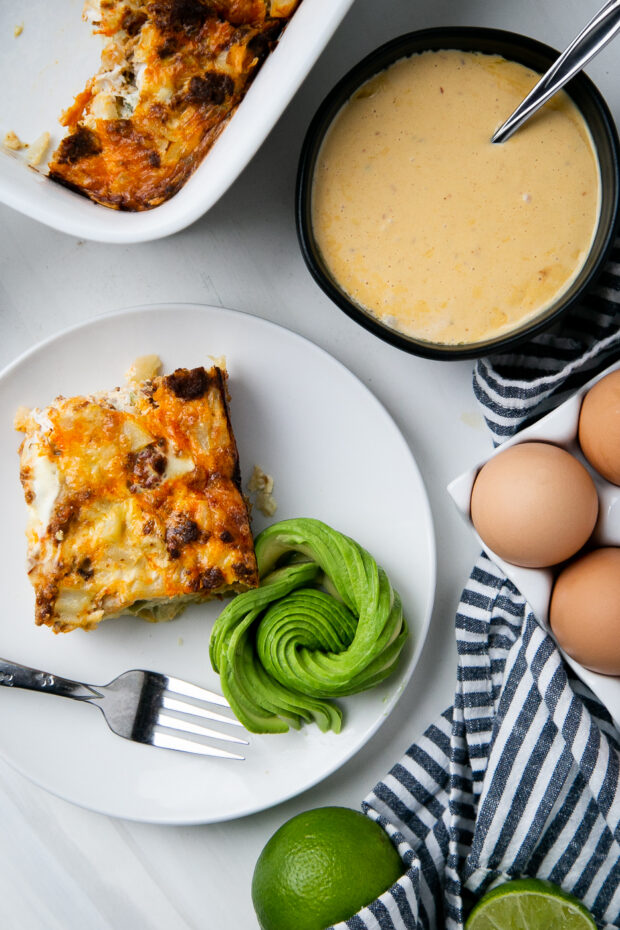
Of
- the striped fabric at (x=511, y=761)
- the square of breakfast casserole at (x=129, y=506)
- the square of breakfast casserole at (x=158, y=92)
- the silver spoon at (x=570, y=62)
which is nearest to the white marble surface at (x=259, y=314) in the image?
the striped fabric at (x=511, y=761)

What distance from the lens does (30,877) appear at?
2.28 metres

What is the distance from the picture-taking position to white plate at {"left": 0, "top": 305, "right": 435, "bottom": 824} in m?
2.15

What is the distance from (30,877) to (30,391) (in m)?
1.29

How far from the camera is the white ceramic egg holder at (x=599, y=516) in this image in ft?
6.23

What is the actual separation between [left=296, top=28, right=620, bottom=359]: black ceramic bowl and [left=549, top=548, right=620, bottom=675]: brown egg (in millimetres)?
523

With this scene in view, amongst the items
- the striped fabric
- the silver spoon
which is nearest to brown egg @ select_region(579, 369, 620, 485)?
the striped fabric

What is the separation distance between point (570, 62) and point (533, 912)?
1.93 meters

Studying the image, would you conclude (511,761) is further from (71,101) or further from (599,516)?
(71,101)

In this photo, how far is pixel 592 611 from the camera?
179 centimetres

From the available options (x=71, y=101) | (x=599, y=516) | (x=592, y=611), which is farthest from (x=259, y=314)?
(x=592, y=611)

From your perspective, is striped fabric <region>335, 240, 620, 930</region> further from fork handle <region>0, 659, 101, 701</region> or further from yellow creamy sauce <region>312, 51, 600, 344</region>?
fork handle <region>0, 659, 101, 701</region>

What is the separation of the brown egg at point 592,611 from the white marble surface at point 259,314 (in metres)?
0.41

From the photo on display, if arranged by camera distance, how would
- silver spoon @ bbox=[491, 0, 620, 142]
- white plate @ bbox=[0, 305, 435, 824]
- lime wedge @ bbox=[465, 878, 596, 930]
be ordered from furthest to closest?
1. white plate @ bbox=[0, 305, 435, 824]
2. lime wedge @ bbox=[465, 878, 596, 930]
3. silver spoon @ bbox=[491, 0, 620, 142]

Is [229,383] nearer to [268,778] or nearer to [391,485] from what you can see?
[391,485]
